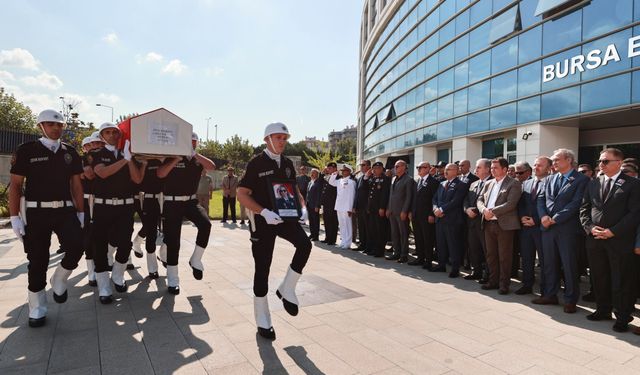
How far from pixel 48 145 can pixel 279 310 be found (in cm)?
316

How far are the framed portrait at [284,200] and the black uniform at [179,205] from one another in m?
2.05

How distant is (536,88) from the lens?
1688 cm

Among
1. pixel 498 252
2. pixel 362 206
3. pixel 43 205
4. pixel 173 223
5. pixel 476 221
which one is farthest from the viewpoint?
pixel 362 206

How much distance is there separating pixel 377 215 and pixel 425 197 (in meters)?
1.58

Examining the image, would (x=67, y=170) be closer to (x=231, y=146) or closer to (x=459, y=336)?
(x=459, y=336)

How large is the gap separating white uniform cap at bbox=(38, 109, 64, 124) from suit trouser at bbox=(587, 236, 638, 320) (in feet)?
20.5

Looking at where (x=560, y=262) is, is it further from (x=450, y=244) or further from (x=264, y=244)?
(x=264, y=244)

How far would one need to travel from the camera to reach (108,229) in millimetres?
4977

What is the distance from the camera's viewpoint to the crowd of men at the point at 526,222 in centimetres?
439

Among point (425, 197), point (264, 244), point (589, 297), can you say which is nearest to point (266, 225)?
point (264, 244)

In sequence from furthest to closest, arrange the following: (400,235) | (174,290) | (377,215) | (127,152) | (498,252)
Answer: (377,215) → (400,235) → (498,252) → (174,290) → (127,152)

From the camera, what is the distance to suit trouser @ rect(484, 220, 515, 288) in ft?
19.3

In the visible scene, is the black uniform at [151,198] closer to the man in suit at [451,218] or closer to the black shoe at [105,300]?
the black shoe at [105,300]

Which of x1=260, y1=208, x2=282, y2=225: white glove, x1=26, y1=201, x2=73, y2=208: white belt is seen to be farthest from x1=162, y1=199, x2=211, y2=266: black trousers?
x1=260, y1=208, x2=282, y2=225: white glove
